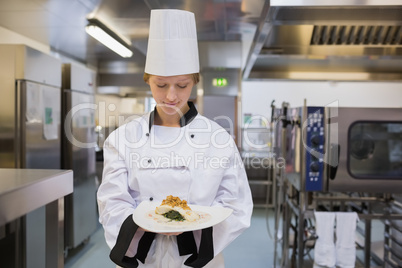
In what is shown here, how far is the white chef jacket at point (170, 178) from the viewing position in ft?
3.91

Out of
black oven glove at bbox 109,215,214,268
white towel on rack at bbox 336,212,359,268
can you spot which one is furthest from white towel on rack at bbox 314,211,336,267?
black oven glove at bbox 109,215,214,268

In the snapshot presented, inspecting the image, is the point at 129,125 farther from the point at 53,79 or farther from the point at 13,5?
the point at 13,5

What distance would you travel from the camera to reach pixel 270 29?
1982mm

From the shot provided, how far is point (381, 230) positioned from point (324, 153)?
2727 millimetres

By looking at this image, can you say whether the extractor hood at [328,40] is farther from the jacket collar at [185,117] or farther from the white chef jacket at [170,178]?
the white chef jacket at [170,178]

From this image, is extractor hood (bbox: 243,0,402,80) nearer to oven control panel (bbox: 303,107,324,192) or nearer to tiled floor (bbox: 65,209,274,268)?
oven control panel (bbox: 303,107,324,192)

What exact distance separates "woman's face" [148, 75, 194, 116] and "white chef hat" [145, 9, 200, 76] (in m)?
0.02

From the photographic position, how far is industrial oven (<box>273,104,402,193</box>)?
2164mm

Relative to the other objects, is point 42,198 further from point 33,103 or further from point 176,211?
point 33,103

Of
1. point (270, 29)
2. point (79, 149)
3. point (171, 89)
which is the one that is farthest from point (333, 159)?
point (79, 149)

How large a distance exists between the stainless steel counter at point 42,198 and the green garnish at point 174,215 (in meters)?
0.40

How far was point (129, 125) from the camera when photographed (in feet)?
4.31

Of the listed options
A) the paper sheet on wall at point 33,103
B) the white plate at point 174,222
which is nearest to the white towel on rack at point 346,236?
the white plate at point 174,222

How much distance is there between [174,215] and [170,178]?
0.55ft
